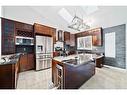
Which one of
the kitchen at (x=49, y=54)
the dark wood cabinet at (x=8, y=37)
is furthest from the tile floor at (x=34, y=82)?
the dark wood cabinet at (x=8, y=37)

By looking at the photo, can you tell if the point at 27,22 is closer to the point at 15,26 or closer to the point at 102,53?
the point at 15,26

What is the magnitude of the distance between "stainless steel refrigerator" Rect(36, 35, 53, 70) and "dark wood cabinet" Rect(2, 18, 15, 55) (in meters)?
0.99

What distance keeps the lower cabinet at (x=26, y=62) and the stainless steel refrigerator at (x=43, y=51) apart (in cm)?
27

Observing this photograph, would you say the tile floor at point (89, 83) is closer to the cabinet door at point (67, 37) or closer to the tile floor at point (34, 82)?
the tile floor at point (34, 82)

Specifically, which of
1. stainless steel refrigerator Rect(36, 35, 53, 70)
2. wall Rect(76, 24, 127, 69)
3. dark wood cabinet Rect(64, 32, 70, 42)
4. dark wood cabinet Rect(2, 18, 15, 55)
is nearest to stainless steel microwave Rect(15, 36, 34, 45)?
dark wood cabinet Rect(2, 18, 15, 55)

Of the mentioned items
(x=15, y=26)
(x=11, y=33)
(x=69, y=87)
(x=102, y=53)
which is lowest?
(x=69, y=87)

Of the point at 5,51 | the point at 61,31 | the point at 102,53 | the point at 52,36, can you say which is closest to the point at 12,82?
the point at 5,51

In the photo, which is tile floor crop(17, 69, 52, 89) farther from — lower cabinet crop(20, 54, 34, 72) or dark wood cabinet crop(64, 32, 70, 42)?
dark wood cabinet crop(64, 32, 70, 42)

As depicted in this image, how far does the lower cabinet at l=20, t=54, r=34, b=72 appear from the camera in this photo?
375cm

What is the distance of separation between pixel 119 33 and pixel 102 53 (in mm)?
1333

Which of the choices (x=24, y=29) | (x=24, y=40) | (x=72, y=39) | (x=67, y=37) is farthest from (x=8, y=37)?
(x=72, y=39)

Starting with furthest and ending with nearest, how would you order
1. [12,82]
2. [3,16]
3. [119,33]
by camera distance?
[119,33] < [3,16] < [12,82]

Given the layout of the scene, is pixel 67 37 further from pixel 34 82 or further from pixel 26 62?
pixel 34 82

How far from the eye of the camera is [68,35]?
5.99 meters
